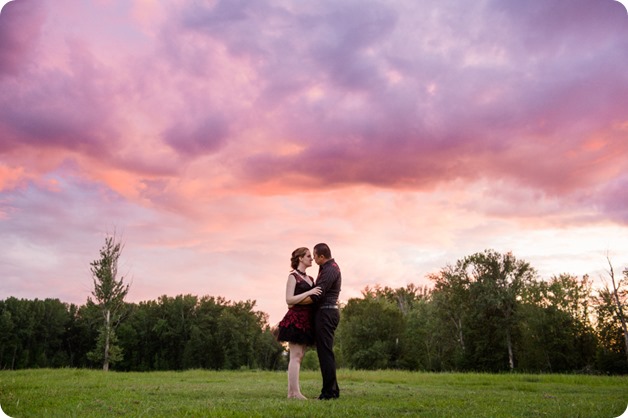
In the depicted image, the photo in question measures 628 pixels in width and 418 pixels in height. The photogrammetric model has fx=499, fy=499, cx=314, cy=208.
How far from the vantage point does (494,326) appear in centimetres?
5456

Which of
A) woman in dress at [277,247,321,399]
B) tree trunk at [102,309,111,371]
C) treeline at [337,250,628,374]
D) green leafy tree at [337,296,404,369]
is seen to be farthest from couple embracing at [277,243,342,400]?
green leafy tree at [337,296,404,369]

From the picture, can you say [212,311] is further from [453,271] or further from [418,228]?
[418,228]

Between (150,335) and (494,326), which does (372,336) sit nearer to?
(494,326)

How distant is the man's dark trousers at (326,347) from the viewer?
10391mm

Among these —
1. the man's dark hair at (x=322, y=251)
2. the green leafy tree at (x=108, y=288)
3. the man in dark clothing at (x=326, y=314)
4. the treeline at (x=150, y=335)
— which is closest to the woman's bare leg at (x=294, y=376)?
the man in dark clothing at (x=326, y=314)

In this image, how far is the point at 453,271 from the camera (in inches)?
2339

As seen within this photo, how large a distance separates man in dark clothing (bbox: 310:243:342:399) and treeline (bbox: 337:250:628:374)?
39.9m

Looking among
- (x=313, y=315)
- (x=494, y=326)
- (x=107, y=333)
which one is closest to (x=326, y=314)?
(x=313, y=315)

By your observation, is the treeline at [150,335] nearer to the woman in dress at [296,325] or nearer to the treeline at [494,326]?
the treeline at [494,326]

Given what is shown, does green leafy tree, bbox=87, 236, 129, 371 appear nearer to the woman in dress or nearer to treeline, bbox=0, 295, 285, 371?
the woman in dress

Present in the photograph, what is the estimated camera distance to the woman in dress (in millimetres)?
10594

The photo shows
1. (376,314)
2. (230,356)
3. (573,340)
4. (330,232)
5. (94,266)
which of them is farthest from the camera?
(230,356)

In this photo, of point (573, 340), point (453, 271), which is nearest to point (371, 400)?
point (573, 340)

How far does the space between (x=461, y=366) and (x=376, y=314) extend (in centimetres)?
1325
